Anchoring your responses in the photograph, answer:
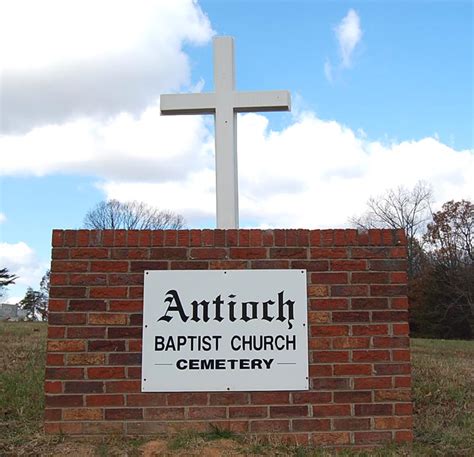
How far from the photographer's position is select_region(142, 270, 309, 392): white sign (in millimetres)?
4219

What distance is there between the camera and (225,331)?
4.29 meters

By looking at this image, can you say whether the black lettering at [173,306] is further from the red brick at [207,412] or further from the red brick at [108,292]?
the red brick at [207,412]

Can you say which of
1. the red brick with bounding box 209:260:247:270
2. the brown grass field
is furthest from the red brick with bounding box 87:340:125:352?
the red brick with bounding box 209:260:247:270

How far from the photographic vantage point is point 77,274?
14.2 feet

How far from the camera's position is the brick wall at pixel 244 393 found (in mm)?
4188

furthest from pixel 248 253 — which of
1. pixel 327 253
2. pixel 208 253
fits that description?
pixel 327 253

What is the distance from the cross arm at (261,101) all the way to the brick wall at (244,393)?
132 centimetres

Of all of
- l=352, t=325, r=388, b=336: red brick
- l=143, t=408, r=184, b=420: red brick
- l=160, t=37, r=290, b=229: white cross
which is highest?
l=160, t=37, r=290, b=229: white cross

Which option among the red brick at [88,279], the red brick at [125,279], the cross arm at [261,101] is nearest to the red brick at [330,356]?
the red brick at [125,279]

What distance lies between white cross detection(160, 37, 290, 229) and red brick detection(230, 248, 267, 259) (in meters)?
0.59

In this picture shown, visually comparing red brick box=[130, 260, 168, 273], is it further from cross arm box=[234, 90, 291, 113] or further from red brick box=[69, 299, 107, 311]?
cross arm box=[234, 90, 291, 113]

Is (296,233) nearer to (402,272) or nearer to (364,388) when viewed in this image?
(402,272)

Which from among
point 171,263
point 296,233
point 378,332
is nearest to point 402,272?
point 378,332

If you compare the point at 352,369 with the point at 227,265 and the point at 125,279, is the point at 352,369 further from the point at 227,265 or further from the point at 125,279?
the point at 125,279
